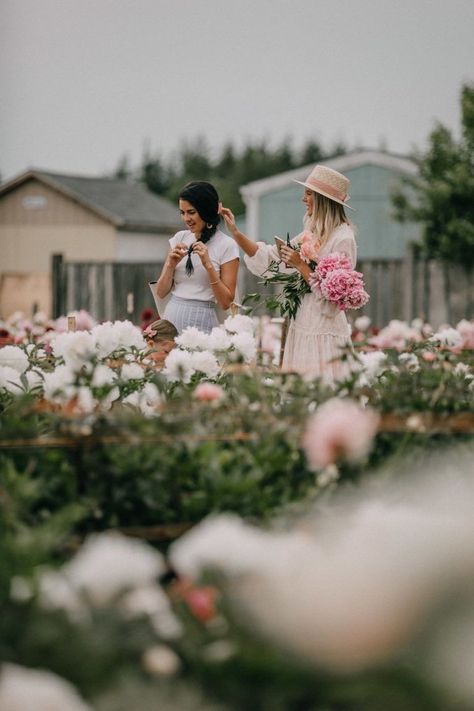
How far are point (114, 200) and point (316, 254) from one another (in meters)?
30.9

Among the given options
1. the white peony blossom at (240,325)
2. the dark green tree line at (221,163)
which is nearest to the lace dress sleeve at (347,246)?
the white peony blossom at (240,325)

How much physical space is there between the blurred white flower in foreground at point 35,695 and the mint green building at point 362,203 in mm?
23775

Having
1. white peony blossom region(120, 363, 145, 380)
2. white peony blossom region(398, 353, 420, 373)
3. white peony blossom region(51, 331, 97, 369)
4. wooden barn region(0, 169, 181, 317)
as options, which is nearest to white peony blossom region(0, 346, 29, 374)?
white peony blossom region(51, 331, 97, 369)

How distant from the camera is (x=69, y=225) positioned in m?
34.0

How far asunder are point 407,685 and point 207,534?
441 mm

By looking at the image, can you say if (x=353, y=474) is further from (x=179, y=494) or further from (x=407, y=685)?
(x=407, y=685)

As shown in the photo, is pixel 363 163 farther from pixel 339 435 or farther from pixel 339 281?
pixel 339 435

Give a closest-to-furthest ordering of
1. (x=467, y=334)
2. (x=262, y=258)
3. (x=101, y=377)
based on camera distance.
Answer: (x=101, y=377) → (x=262, y=258) → (x=467, y=334)

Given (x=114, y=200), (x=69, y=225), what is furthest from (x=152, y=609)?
(x=114, y=200)

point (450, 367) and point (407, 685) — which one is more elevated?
point (450, 367)

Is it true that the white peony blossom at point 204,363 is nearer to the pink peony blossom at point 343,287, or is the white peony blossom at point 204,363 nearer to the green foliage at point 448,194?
the pink peony blossom at point 343,287

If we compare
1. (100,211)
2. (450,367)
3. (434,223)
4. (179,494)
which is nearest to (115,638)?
(179,494)

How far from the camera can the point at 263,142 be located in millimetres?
79750

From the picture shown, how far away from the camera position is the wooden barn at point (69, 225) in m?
33.5
